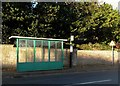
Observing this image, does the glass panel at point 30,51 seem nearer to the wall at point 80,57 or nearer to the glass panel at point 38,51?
the wall at point 80,57

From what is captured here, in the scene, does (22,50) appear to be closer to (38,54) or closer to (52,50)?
(38,54)

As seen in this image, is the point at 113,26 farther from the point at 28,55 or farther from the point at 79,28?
the point at 28,55

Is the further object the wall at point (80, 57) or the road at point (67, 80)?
the wall at point (80, 57)

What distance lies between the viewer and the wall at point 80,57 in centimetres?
2722

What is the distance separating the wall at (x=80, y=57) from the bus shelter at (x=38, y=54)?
1.45 feet

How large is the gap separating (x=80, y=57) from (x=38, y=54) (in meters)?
7.39

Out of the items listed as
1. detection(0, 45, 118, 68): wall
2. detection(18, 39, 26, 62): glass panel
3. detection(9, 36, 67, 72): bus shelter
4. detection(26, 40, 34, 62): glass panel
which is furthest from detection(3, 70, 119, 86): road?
detection(0, 45, 118, 68): wall

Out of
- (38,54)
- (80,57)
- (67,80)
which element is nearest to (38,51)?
(38,54)

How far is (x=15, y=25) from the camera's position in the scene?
102 ft

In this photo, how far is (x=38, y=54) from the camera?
27297 mm

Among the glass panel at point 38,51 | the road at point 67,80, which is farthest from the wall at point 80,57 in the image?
the road at point 67,80

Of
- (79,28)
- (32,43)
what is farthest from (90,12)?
(32,43)

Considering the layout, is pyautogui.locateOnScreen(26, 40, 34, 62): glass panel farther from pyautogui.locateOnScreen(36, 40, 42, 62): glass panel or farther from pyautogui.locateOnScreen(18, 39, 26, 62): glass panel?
pyautogui.locateOnScreen(36, 40, 42, 62): glass panel

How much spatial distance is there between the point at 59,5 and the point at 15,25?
4.82 m
